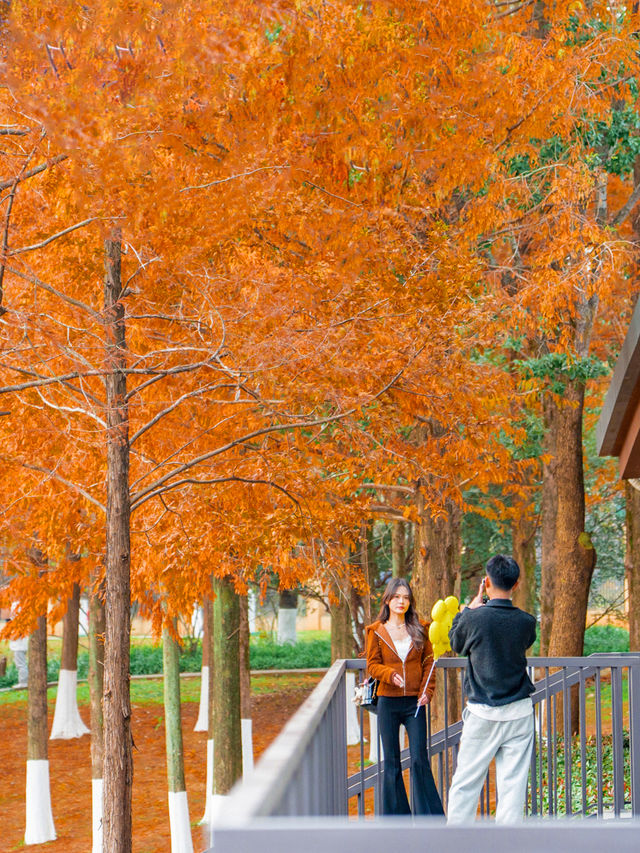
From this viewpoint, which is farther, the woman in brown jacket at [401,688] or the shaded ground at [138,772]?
the shaded ground at [138,772]

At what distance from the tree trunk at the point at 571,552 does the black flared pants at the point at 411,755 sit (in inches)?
379

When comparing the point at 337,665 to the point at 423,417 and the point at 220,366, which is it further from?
the point at 423,417

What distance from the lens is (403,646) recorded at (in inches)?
251

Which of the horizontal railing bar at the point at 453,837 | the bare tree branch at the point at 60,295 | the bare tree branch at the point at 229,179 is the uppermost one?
the bare tree branch at the point at 229,179

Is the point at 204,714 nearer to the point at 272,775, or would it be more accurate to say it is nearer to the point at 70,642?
the point at 70,642

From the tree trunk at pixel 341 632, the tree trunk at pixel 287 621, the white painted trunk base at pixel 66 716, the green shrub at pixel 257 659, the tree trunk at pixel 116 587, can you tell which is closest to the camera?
the tree trunk at pixel 116 587

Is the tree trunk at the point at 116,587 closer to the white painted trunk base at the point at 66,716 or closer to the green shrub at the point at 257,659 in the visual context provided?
the white painted trunk base at the point at 66,716

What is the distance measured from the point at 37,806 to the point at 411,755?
1389 centimetres

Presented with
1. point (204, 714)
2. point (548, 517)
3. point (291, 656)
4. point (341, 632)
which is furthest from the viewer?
point (291, 656)

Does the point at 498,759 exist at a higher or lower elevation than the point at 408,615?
lower

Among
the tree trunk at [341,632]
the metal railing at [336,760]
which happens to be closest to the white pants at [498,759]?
the metal railing at [336,760]

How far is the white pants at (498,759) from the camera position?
222 inches

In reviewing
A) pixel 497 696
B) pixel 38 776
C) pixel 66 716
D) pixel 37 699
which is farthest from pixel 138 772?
Result: pixel 497 696

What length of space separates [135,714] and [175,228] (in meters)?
22.3
